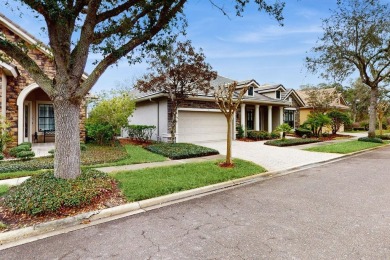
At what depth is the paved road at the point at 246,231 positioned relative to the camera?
336 centimetres

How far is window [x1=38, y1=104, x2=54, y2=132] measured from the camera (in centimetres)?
1570

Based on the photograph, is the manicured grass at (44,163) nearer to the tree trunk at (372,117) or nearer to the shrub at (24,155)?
the shrub at (24,155)

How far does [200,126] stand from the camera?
18031mm

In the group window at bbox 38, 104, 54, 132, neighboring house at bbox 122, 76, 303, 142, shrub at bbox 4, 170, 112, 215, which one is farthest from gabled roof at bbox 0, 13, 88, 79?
shrub at bbox 4, 170, 112, 215

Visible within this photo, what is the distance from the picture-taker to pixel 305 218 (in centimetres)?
451

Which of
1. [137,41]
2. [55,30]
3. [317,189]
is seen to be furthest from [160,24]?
[317,189]

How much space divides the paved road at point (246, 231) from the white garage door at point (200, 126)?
1115 cm

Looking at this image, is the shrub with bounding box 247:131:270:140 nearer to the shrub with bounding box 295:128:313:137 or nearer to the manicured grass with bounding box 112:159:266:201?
the shrub with bounding box 295:128:313:137

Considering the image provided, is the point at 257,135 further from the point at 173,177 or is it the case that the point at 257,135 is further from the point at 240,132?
the point at 173,177

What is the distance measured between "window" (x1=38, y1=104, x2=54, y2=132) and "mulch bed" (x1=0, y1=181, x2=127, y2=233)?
500 inches

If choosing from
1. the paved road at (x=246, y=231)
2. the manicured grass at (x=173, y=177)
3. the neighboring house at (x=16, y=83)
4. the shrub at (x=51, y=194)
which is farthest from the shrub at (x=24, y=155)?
the paved road at (x=246, y=231)

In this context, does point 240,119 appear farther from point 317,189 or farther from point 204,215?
point 204,215

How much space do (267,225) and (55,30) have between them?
6.12 meters

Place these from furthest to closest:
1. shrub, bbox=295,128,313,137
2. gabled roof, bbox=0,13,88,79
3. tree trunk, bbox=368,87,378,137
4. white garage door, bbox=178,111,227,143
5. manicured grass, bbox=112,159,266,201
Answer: shrub, bbox=295,128,313,137
tree trunk, bbox=368,87,378,137
white garage door, bbox=178,111,227,143
gabled roof, bbox=0,13,88,79
manicured grass, bbox=112,159,266,201
